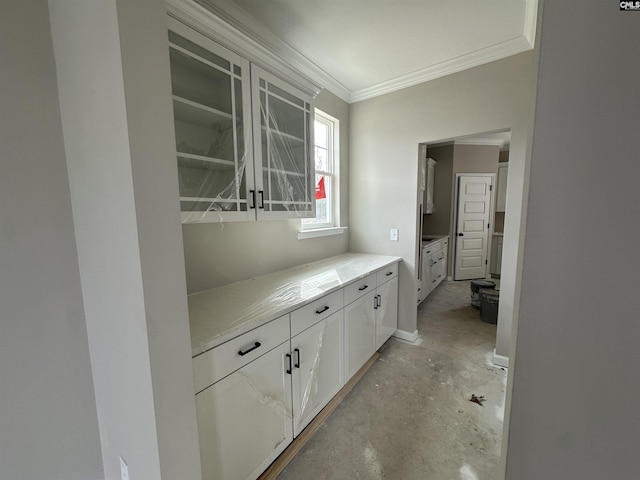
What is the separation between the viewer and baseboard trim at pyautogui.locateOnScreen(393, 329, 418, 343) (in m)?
2.74

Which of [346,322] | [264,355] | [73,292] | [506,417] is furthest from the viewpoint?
[346,322]

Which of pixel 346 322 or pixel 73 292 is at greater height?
pixel 73 292

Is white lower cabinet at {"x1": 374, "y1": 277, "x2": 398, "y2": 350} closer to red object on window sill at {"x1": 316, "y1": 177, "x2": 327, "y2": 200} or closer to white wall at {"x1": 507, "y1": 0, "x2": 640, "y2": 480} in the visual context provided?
red object on window sill at {"x1": 316, "y1": 177, "x2": 327, "y2": 200}

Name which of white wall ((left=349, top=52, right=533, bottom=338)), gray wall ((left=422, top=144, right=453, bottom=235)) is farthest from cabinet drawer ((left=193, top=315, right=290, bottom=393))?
gray wall ((left=422, top=144, right=453, bottom=235))

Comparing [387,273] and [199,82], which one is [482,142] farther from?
[199,82]

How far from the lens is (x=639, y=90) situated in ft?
1.47

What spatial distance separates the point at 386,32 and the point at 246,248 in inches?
75.7

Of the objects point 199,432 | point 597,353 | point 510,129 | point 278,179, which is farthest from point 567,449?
point 510,129

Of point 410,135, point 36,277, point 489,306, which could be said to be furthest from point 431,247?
point 36,277

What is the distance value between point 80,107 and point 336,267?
1887 millimetres

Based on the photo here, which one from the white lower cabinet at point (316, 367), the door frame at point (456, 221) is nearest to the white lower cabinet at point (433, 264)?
the door frame at point (456, 221)

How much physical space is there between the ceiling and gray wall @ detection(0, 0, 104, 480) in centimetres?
97

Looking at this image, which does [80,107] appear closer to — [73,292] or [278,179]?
[73,292]

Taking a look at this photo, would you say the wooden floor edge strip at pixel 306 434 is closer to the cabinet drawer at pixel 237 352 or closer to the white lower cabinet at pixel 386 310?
the white lower cabinet at pixel 386 310
